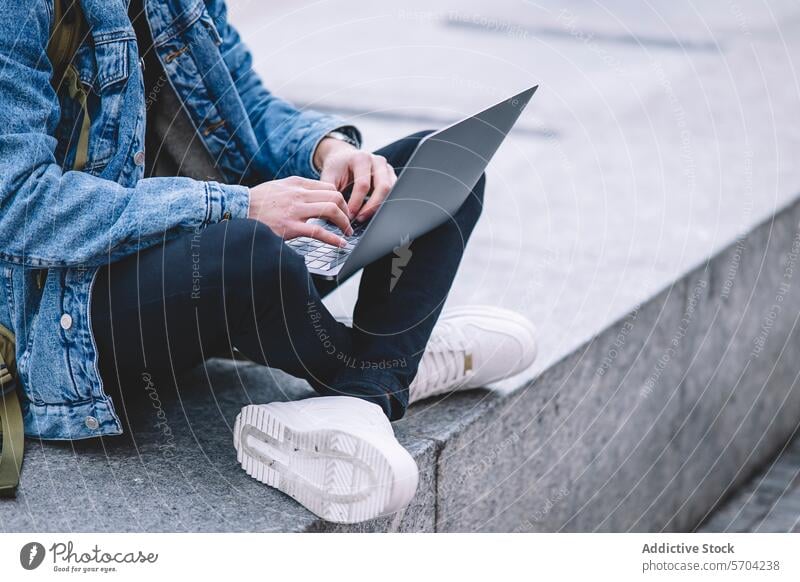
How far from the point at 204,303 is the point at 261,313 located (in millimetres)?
69

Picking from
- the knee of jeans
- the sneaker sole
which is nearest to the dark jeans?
the knee of jeans

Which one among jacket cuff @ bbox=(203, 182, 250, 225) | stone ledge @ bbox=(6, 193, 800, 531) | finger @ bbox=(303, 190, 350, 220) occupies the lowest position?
stone ledge @ bbox=(6, 193, 800, 531)

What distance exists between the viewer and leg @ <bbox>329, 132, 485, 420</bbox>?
1421 millimetres

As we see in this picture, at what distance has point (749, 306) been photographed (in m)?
2.50

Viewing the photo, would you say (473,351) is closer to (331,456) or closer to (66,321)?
(331,456)

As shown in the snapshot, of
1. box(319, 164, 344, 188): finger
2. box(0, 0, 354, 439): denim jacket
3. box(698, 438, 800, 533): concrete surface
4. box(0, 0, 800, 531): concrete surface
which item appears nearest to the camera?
box(0, 0, 354, 439): denim jacket

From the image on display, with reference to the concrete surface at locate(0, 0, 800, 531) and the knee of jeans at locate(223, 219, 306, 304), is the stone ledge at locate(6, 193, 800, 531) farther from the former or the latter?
the knee of jeans at locate(223, 219, 306, 304)

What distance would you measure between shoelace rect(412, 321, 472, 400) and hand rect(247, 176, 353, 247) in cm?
38

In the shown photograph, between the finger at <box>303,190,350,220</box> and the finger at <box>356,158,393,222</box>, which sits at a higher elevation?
the finger at <box>303,190,350,220</box>

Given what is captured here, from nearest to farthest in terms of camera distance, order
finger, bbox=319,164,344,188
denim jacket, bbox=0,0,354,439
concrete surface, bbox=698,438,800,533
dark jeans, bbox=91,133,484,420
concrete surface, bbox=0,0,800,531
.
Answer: denim jacket, bbox=0,0,354,439 → dark jeans, bbox=91,133,484,420 → concrete surface, bbox=0,0,800,531 → finger, bbox=319,164,344,188 → concrete surface, bbox=698,438,800,533

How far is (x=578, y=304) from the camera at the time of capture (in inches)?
80.1

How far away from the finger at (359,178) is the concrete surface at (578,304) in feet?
1.04
